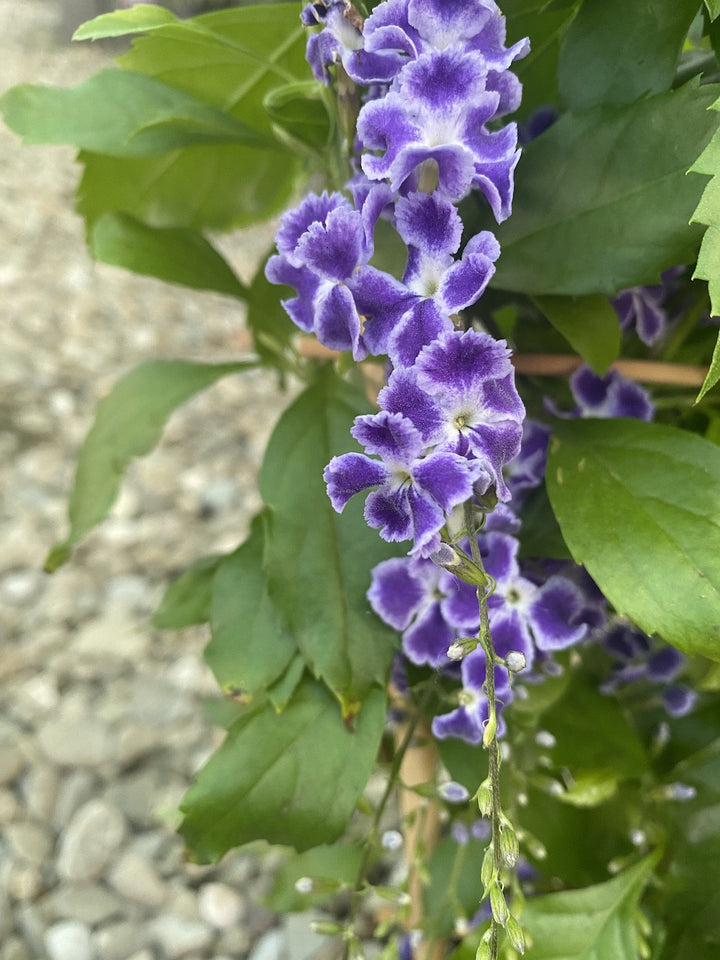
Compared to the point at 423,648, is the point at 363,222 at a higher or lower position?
higher

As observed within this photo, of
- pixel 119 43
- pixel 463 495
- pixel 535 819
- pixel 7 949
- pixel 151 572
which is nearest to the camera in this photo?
pixel 463 495

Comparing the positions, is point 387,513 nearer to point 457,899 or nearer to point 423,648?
point 423,648

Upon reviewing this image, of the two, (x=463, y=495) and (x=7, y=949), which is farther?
(x=7, y=949)

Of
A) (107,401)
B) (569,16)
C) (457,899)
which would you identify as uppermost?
(569,16)

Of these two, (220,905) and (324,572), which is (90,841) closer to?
(220,905)

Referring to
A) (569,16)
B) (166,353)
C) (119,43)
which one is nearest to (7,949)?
(569,16)

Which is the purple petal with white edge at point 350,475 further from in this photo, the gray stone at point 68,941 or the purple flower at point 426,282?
the gray stone at point 68,941

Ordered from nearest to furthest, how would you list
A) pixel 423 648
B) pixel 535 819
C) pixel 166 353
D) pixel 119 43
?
pixel 423 648 < pixel 535 819 < pixel 166 353 < pixel 119 43

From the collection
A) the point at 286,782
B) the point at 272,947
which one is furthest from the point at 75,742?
the point at 286,782
